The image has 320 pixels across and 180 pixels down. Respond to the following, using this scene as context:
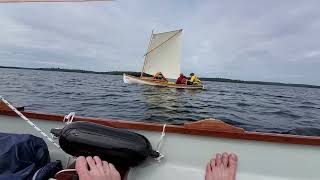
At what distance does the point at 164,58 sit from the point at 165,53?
1.46ft

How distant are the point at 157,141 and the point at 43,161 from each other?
69 cm

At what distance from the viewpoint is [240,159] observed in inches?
95.1

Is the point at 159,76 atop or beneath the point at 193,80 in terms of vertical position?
atop

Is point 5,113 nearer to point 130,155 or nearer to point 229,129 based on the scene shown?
point 130,155

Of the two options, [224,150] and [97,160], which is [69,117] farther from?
[224,150]

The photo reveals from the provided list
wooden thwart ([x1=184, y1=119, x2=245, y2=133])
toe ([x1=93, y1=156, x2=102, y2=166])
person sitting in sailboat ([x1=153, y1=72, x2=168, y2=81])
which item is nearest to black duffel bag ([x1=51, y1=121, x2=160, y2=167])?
toe ([x1=93, y1=156, x2=102, y2=166])

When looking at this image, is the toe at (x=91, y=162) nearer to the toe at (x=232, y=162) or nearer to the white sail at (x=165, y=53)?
the toe at (x=232, y=162)

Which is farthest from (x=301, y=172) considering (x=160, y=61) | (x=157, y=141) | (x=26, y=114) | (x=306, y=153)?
(x=160, y=61)

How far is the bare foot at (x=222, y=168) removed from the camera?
206 centimetres

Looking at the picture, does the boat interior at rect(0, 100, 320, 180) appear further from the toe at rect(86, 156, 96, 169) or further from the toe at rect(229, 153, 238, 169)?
the toe at rect(86, 156, 96, 169)

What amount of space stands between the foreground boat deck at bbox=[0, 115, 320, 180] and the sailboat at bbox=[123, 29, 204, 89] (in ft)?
103

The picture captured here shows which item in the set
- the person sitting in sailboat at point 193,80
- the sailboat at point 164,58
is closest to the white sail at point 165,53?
the sailboat at point 164,58

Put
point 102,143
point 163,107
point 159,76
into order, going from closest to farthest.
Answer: point 102,143
point 163,107
point 159,76

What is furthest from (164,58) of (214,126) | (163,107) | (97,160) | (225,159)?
(97,160)
